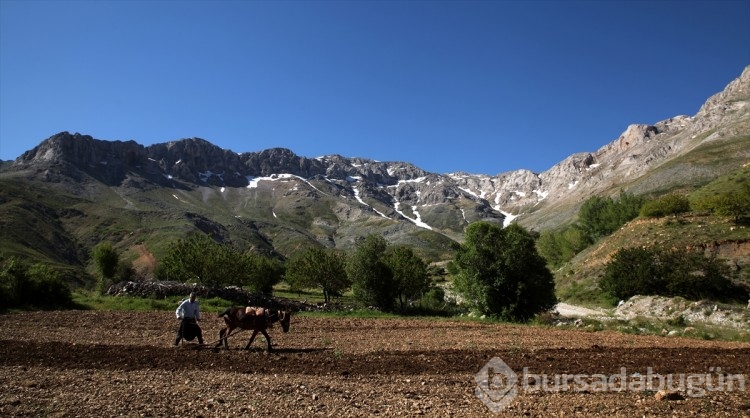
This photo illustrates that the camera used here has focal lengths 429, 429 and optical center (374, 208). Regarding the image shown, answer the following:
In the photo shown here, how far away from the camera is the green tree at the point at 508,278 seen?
36500 millimetres

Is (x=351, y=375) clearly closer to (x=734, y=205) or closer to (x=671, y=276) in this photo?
(x=671, y=276)

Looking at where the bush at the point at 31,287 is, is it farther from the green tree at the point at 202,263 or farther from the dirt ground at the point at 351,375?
the green tree at the point at 202,263

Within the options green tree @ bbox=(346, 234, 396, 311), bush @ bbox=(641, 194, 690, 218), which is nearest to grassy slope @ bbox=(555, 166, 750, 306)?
bush @ bbox=(641, 194, 690, 218)

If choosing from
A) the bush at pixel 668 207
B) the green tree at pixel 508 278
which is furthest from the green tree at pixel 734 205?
the green tree at pixel 508 278

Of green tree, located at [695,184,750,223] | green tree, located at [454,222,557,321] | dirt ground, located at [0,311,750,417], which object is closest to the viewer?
dirt ground, located at [0,311,750,417]

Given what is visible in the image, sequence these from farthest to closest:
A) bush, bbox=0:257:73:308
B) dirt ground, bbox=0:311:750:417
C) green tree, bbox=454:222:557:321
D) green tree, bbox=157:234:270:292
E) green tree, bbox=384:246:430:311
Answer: green tree, bbox=157:234:270:292
green tree, bbox=384:246:430:311
green tree, bbox=454:222:557:321
bush, bbox=0:257:73:308
dirt ground, bbox=0:311:750:417

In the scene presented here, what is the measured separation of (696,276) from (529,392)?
136 ft

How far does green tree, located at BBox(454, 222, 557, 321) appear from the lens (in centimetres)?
3650

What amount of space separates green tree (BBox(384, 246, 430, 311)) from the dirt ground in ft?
91.4

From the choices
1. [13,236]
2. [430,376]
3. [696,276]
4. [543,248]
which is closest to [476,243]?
[696,276]

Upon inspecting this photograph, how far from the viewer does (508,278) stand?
3662 centimetres

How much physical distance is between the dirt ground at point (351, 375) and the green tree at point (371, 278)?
987 inches

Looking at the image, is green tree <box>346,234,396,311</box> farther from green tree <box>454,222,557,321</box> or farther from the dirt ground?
the dirt ground

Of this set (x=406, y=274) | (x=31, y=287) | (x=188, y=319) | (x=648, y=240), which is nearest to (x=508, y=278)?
(x=406, y=274)
